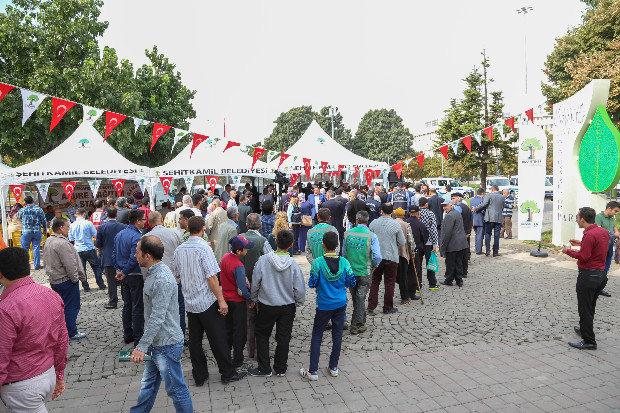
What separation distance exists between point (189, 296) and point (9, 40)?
65.4 ft

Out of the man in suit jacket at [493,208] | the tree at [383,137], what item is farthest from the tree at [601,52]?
the tree at [383,137]

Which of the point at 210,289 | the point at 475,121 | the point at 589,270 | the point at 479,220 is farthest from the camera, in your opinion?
the point at 475,121

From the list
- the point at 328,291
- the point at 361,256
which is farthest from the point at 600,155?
the point at 328,291

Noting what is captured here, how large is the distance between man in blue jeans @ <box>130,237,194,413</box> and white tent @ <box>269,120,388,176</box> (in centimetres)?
1351

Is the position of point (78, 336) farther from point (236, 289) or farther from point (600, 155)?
point (600, 155)

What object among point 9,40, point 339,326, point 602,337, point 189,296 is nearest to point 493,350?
point 602,337

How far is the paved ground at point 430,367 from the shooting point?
3.97 metres

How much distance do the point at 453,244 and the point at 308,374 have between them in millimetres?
4792

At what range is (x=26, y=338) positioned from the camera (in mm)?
2516

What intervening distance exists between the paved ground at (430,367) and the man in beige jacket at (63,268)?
0.60m

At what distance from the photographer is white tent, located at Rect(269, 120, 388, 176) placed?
679 inches

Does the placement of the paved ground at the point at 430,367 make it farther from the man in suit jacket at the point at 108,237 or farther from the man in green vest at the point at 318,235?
the man in green vest at the point at 318,235

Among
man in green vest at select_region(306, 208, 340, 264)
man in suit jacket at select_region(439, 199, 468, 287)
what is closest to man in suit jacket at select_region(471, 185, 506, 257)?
man in suit jacket at select_region(439, 199, 468, 287)

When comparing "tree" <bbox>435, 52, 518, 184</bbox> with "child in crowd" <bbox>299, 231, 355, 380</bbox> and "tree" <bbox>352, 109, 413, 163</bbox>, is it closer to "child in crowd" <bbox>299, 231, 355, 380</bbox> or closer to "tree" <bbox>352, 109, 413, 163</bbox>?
"tree" <bbox>352, 109, 413, 163</bbox>
